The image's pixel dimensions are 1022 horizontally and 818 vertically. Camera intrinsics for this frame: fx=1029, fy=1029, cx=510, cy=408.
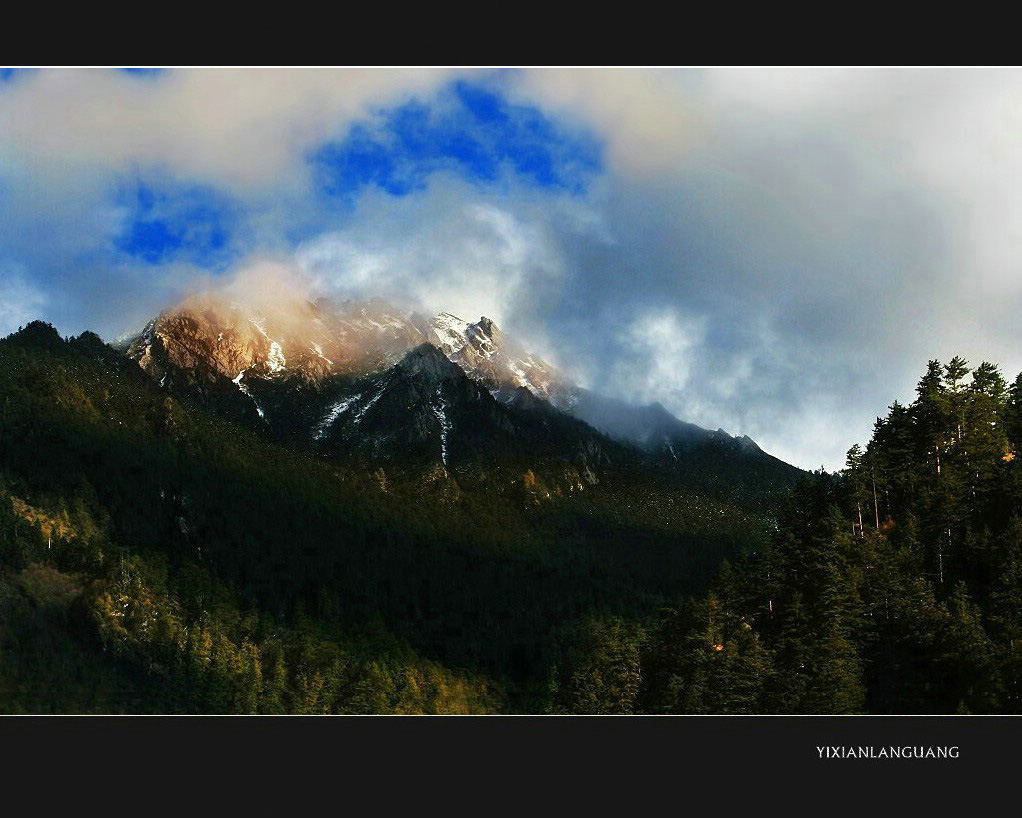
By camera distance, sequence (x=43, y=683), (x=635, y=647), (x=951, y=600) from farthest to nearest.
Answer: (x=43, y=683)
(x=635, y=647)
(x=951, y=600)

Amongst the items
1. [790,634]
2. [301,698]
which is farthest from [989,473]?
[301,698]

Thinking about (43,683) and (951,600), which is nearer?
(951,600)

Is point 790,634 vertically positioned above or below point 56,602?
below

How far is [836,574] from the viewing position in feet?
290

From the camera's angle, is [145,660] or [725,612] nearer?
[725,612]

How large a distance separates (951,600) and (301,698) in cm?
10585
